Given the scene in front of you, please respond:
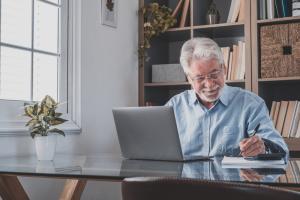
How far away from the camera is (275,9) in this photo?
11.0 ft

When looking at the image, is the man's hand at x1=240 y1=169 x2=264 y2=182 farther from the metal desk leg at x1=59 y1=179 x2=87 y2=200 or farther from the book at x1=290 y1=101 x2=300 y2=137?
the book at x1=290 y1=101 x2=300 y2=137

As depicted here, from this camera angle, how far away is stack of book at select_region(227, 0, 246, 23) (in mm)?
3463

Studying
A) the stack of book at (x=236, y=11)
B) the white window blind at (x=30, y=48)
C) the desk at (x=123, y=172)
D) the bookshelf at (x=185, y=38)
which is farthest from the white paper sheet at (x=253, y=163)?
the stack of book at (x=236, y=11)

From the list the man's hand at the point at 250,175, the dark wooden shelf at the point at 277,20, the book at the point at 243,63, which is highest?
the dark wooden shelf at the point at 277,20

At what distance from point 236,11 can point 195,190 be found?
2724 mm

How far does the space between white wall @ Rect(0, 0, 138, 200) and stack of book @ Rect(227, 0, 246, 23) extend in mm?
743

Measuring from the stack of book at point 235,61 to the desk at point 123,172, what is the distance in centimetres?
156

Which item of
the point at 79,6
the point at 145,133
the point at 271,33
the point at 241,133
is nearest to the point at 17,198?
the point at 145,133

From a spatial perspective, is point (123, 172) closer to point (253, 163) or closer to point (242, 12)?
point (253, 163)

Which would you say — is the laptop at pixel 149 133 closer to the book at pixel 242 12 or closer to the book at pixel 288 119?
the book at pixel 288 119

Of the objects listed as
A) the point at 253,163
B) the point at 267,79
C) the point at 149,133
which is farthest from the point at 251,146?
the point at 267,79

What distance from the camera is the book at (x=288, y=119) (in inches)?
131

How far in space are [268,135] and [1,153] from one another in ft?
4.57

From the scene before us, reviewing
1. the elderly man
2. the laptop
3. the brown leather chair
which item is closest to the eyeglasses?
the elderly man
